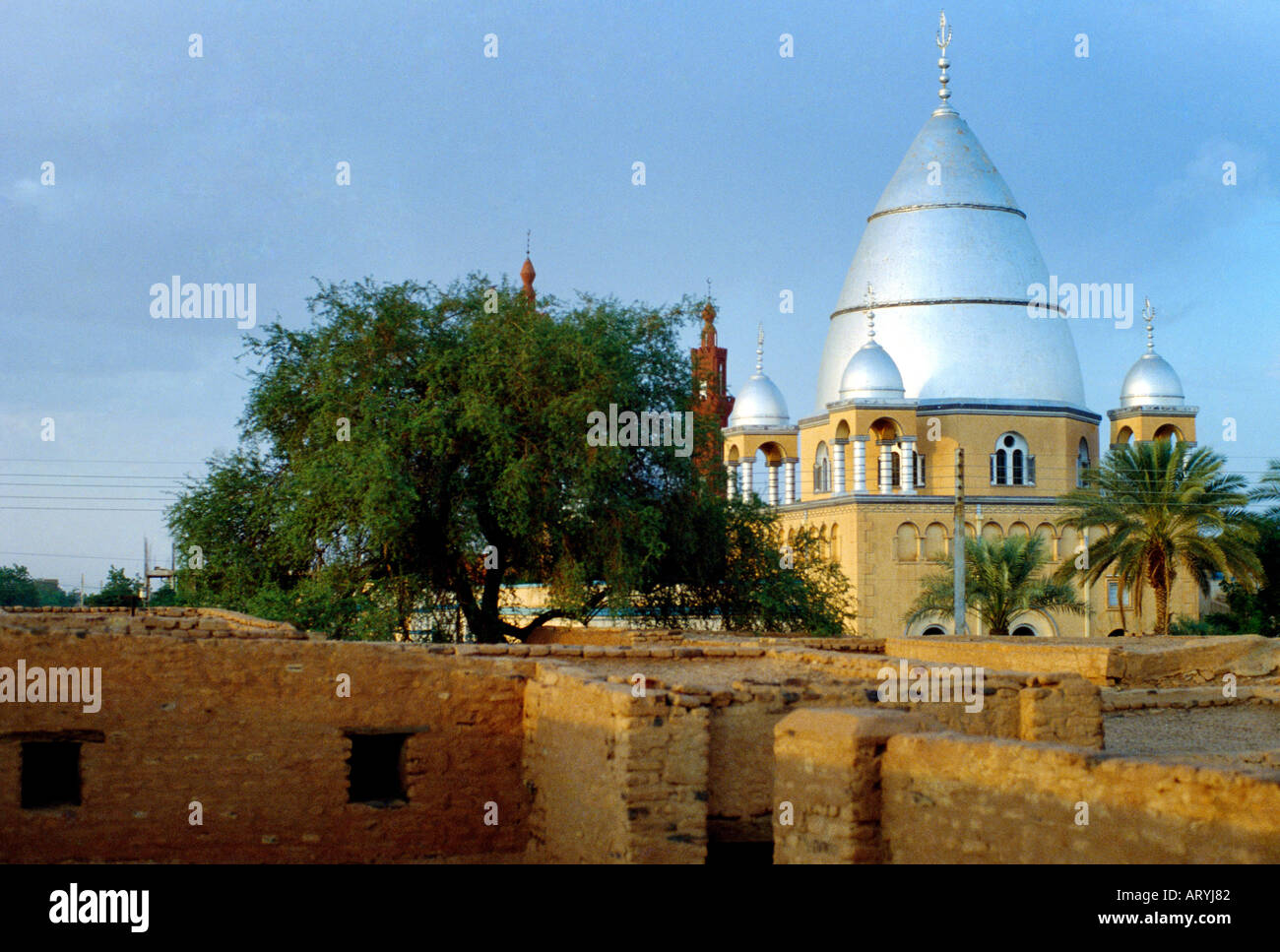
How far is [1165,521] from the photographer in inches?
1331

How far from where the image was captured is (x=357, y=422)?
2212 centimetres

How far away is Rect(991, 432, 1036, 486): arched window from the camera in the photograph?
49.8 meters

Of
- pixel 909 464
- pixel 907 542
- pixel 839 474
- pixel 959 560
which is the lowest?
pixel 959 560

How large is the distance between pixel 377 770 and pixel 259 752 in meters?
1.23

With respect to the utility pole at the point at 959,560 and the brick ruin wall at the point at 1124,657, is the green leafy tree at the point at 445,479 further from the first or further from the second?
the utility pole at the point at 959,560

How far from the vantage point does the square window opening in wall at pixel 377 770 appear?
10453 millimetres

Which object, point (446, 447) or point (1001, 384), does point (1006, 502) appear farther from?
point (446, 447)

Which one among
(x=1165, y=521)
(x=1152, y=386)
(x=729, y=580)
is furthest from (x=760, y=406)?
(x=729, y=580)

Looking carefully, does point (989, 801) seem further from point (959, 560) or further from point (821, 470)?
point (821, 470)

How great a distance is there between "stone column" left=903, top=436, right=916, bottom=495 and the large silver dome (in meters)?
2.21

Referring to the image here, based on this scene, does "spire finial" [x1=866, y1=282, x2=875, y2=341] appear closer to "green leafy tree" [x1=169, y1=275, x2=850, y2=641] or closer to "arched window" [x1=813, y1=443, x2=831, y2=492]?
"arched window" [x1=813, y1=443, x2=831, y2=492]

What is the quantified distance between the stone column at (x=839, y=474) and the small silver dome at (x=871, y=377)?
1.63m

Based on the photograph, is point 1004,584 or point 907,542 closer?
point 1004,584
